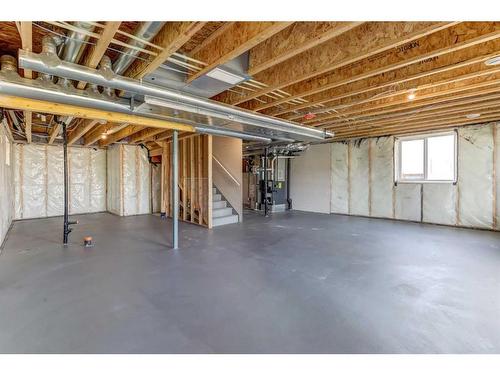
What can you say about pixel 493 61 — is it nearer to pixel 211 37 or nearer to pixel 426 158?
pixel 211 37

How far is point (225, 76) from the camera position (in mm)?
2672

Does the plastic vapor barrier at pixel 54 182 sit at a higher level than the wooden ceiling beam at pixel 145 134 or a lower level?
lower

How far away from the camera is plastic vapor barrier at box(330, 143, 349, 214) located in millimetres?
7575

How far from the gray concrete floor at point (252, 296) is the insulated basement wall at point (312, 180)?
3682 millimetres

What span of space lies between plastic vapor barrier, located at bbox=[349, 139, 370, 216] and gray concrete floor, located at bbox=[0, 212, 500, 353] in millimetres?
2831

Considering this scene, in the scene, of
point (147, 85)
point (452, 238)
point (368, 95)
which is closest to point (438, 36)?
point (368, 95)

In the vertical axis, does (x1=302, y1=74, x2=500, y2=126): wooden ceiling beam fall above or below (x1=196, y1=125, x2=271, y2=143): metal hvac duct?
above

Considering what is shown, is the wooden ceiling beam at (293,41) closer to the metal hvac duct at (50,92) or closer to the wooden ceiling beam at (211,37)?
the wooden ceiling beam at (211,37)

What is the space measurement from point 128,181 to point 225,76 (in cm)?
595

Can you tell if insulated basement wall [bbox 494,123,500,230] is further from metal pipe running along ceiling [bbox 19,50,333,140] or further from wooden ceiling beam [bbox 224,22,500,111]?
metal pipe running along ceiling [bbox 19,50,333,140]

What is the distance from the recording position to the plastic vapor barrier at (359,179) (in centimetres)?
718

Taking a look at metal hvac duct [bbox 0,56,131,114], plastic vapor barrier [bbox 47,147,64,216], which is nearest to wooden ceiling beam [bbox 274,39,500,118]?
metal hvac duct [bbox 0,56,131,114]

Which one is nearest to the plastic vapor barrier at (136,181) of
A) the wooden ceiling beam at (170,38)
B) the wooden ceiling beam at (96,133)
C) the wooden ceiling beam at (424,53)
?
the wooden ceiling beam at (96,133)
